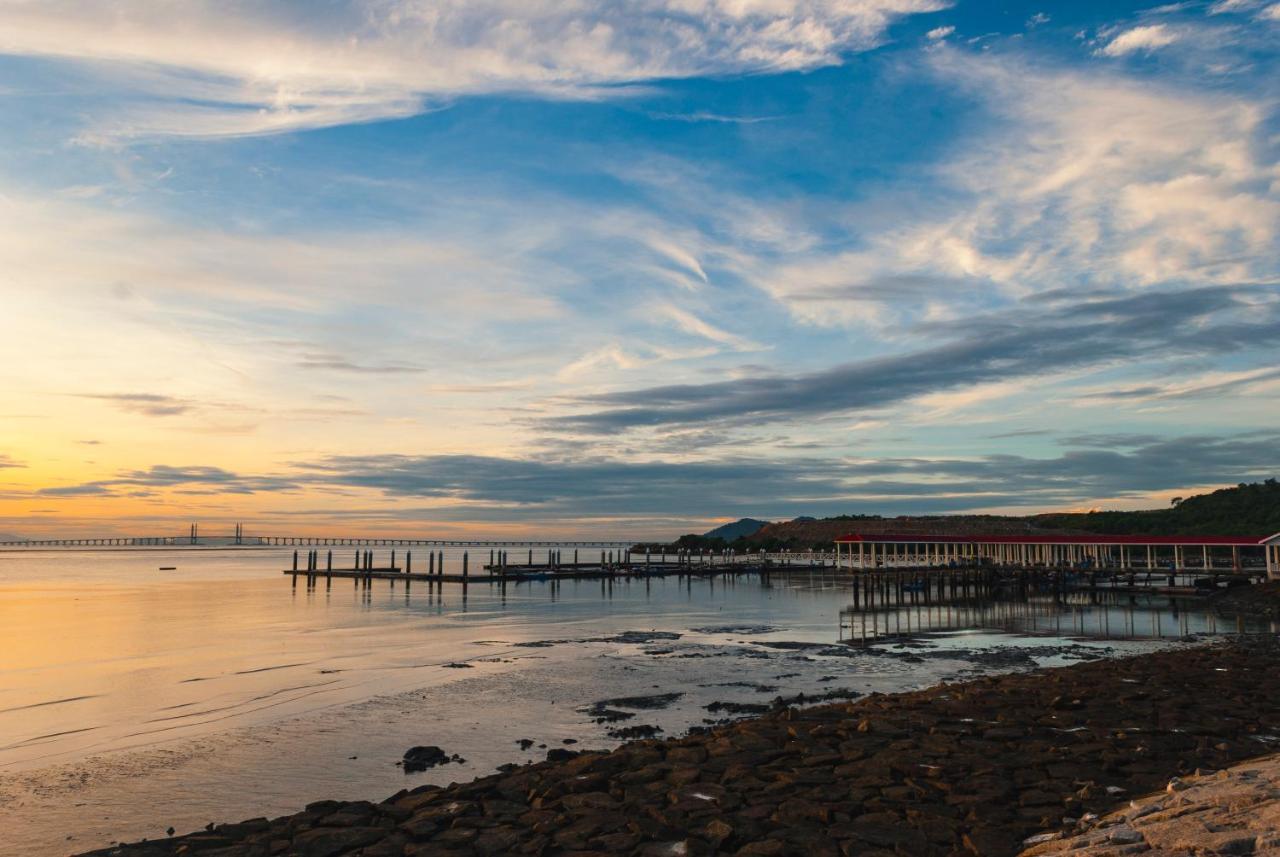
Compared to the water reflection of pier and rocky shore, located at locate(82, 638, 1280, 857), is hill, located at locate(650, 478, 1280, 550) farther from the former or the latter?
rocky shore, located at locate(82, 638, 1280, 857)

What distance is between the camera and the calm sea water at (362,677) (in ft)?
55.8

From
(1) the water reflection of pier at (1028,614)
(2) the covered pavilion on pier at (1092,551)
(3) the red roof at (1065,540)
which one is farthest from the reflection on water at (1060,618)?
(2) the covered pavilion on pier at (1092,551)

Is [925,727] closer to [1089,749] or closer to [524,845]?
[1089,749]

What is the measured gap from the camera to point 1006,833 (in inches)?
433

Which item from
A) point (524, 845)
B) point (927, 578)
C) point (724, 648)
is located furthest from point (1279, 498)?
point (524, 845)

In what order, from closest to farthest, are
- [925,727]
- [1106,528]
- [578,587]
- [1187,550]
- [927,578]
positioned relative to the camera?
[925,727] < [927,578] < [578,587] < [1187,550] < [1106,528]

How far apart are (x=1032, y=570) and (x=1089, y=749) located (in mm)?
68633

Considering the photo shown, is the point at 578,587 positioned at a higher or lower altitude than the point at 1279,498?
lower

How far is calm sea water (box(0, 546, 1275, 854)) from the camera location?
17.0m

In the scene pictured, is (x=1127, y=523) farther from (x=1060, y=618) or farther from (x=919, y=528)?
(x=1060, y=618)

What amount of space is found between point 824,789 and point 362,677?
2152cm

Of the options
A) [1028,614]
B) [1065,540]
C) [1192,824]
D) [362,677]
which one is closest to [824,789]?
[1192,824]

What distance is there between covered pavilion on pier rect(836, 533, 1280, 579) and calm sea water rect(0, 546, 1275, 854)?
811 cm

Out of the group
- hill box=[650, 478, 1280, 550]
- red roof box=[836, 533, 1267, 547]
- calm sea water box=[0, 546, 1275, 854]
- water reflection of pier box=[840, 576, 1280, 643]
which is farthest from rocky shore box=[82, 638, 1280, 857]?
hill box=[650, 478, 1280, 550]
